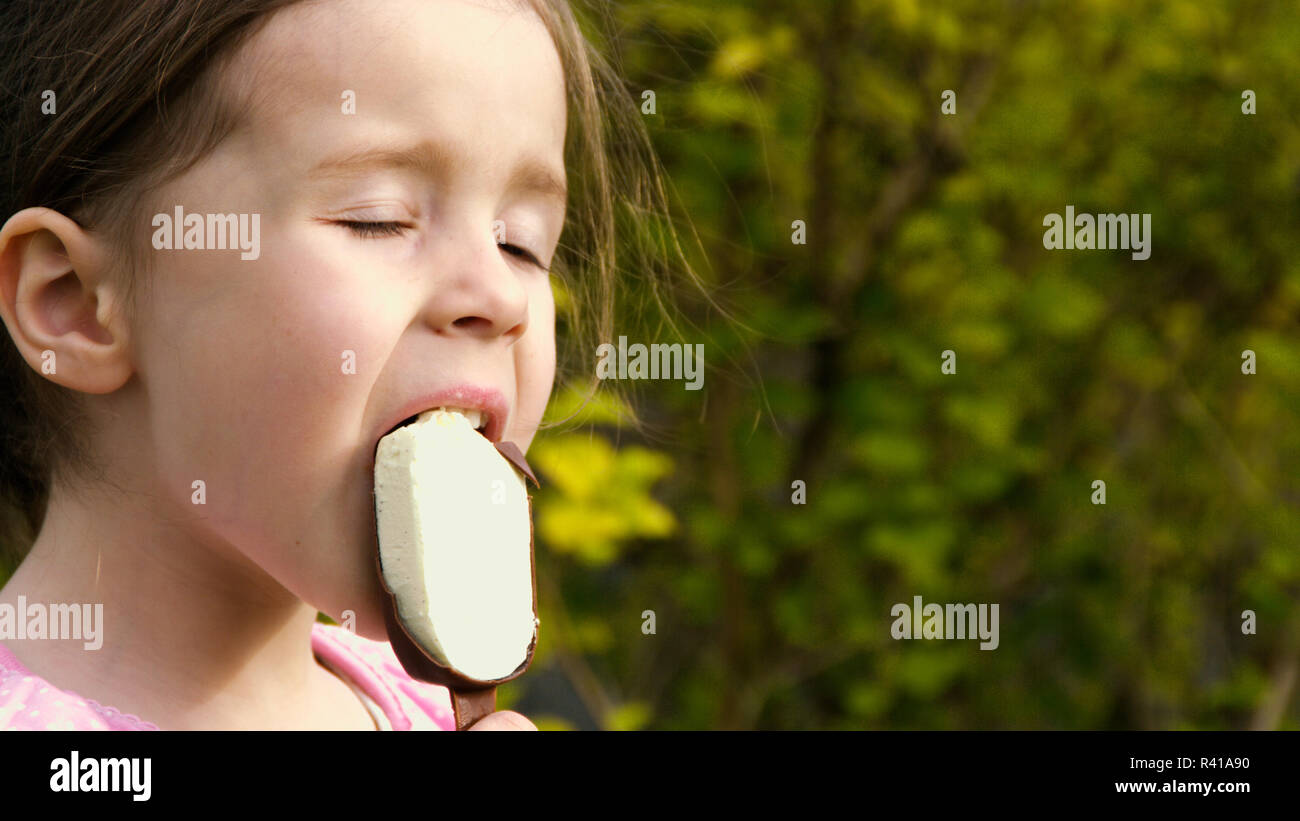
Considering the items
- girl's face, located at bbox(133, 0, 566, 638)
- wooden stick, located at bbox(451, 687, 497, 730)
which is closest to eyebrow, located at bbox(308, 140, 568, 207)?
girl's face, located at bbox(133, 0, 566, 638)

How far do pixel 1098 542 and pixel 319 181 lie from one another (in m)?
2.50

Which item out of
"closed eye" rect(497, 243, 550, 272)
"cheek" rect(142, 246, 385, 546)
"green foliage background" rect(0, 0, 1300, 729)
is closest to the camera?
"cheek" rect(142, 246, 385, 546)

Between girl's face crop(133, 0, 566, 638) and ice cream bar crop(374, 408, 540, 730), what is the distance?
0.02m

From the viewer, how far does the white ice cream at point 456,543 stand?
3.14ft

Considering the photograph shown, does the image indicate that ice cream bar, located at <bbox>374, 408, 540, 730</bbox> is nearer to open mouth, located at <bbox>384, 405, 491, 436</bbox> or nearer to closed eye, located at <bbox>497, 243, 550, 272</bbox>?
open mouth, located at <bbox>384, 405, 491, 436</bbox>

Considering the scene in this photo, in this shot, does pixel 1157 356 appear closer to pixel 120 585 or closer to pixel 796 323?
pixel 796 323

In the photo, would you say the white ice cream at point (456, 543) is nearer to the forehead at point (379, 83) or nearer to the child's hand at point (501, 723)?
the child's hand at point (501, 723)

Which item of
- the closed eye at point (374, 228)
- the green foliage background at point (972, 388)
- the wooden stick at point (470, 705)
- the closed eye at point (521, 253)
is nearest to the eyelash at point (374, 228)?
the closed eye at point (374, 228)

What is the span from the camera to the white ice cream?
96 centimetres

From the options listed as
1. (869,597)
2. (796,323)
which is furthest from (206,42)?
(869,597)

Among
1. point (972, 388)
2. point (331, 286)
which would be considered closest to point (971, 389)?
point (972, 388)

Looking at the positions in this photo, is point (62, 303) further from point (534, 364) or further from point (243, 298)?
point (534, 364)

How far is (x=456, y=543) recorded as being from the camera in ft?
3.33

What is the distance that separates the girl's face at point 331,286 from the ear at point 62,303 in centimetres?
3
